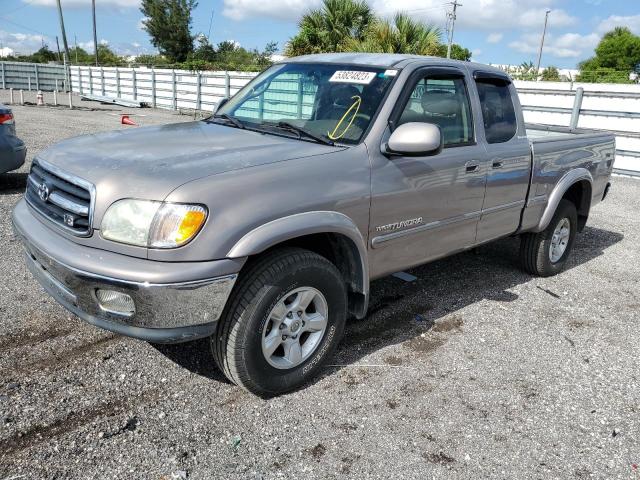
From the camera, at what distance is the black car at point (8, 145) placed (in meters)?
6.97

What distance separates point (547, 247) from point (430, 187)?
2195 mm

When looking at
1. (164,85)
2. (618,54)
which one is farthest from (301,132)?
(618,54)

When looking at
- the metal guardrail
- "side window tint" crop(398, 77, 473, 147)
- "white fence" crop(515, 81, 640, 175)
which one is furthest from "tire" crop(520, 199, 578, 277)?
the metal guardrail

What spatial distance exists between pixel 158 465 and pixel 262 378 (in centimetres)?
69

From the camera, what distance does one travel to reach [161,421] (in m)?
2.86

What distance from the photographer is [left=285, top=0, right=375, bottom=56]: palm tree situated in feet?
57.7

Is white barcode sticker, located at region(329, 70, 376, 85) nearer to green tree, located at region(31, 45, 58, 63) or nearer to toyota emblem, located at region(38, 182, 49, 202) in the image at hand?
toyota emblem, located at region(38, 182, 49, 202)

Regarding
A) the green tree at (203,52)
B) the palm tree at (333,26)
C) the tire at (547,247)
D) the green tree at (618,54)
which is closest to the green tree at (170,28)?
the green tree at (203,52)

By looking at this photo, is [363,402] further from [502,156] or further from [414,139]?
[502,156]

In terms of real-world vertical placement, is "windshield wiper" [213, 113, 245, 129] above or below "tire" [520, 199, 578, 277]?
above

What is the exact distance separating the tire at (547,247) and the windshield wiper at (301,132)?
282 cm

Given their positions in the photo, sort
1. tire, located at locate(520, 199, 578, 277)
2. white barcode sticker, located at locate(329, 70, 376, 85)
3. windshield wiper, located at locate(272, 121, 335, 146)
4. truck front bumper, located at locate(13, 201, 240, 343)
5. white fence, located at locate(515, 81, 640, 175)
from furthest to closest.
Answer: white fence, located at locate(515, 81, 640, 175)
tire, located at locate(520, 199, 578, 277)
white barcode sticker, located at locate(329, 70, 376, 85)
windshield wiper, located at locate(272, 121, 335, 146)
truck front bumper, located at locate(13, 201, 240, 343)

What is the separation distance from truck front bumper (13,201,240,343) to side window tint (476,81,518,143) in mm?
2589

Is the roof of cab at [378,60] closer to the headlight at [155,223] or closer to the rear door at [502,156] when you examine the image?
the rear door at [502,156]
